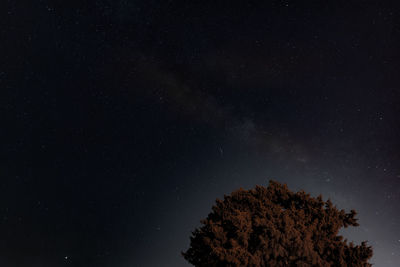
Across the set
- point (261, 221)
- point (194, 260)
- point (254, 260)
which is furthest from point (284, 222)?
point (194, 260)

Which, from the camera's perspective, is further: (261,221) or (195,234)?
(195,234)

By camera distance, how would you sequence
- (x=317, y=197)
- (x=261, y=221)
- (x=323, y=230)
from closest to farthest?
(x=261, y=221)
(x=323, y=230)
(x=317, y=197)

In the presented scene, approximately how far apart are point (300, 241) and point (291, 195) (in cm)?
531

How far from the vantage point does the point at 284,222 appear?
18016 millimetres

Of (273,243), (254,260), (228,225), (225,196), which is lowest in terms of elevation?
(254,260)

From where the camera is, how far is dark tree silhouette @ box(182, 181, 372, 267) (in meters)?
16.4

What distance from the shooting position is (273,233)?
1684 centimetres

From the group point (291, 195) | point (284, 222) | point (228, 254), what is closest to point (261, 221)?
point (284, 222)

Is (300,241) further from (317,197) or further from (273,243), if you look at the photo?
(317,197)

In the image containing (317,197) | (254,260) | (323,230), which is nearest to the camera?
(254,260)

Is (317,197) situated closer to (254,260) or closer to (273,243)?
(273,243)

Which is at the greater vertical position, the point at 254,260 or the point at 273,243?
the point at 273,243

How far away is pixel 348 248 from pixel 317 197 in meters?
3.82

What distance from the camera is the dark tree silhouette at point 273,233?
53.7 ft
